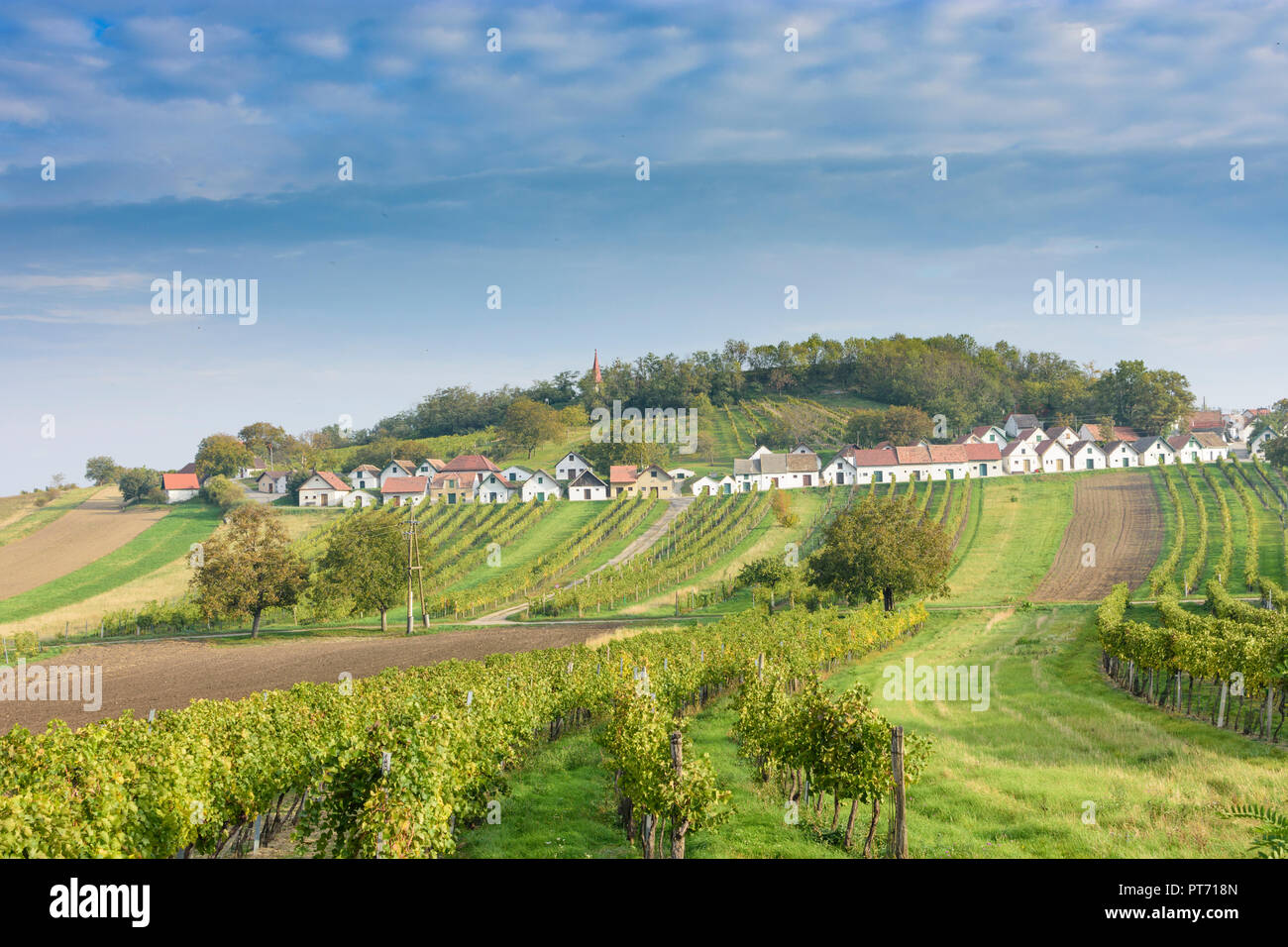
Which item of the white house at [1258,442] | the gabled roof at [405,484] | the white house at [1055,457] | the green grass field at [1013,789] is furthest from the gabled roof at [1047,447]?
the green grass field at [1013,789]

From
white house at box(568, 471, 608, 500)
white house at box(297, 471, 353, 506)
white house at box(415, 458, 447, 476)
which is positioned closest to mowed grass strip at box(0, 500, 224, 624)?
white house at box(297, 471, 353, 506)

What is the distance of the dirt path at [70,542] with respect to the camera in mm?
79438

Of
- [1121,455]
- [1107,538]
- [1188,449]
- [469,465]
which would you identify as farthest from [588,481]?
[1188,449]

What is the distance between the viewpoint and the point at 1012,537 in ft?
269

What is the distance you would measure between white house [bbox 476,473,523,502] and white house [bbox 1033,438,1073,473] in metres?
73.1

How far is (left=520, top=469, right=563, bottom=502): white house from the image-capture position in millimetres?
112438

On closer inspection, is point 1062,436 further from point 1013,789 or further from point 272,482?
point 272,482

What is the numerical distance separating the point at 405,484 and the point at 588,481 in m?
26.9
